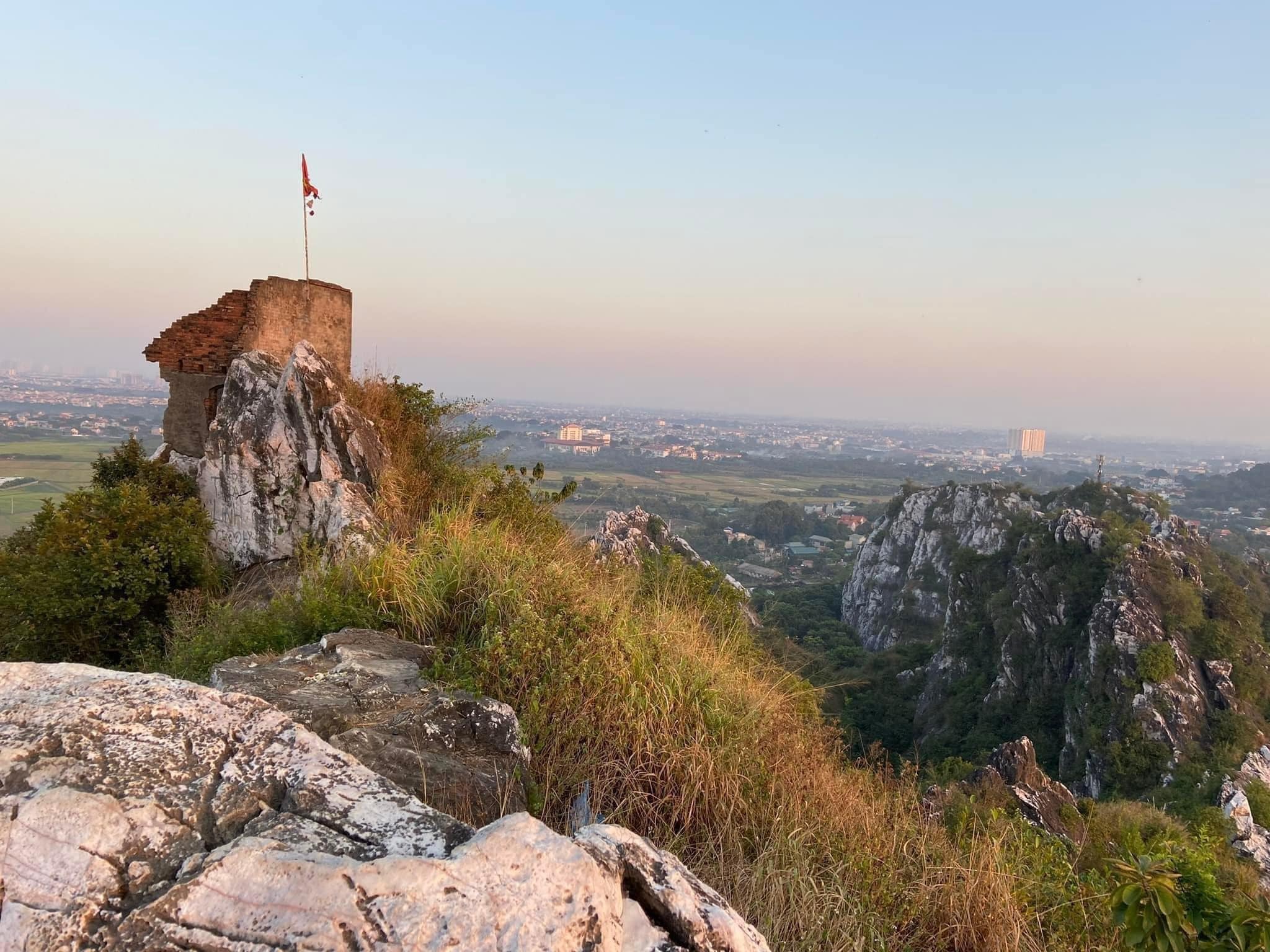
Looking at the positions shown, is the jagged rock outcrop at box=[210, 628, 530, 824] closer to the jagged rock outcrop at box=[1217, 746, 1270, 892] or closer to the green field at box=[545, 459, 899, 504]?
the jagged rock outcrop at box=[1217, 746, 1270, 892]

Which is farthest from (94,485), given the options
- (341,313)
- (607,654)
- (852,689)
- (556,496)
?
(852,689)

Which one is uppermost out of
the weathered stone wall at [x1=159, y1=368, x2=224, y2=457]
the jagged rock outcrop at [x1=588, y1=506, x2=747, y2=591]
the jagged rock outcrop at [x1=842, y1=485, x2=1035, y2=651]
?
the weathered stone wall at [x1=159, y1=368, x2=224, y2=457]

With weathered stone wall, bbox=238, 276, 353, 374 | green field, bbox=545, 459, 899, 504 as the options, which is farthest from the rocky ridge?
green field, bbox=545, 459, 899, 504

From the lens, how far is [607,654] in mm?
4125

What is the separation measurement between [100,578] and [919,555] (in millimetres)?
76122

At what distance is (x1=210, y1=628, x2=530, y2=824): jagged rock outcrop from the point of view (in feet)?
9.75

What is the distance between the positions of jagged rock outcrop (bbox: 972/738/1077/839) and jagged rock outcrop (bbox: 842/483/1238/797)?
13.8m

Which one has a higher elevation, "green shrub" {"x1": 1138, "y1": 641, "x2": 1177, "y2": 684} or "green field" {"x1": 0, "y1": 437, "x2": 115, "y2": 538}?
"green field" {"x1": 0, "y1": 437, "x2": 115, "y2": 538}

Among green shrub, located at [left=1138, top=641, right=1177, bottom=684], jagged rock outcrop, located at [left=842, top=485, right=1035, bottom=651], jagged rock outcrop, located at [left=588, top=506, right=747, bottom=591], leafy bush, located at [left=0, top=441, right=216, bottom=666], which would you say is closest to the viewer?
leafy bush, located at [left=0, top=441, right=216, bottom=666]

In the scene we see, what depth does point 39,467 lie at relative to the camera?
1049 inches

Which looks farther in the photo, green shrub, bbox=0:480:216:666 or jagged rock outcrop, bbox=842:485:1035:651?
jagged rock outcrop, bbox=842:485:1035:651

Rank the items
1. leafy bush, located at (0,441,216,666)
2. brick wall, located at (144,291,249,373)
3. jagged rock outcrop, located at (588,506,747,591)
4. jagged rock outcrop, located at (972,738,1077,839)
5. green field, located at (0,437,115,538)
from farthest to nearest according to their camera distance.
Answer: green field, located at (0,437,115,538), jagged rock outcrop, located at (588,506,747,591), jagged rock outcrop, located at (972,738,1077,839), brick wall, located at (144,291,249,373), leafy bush, located at (0,441,216,666)

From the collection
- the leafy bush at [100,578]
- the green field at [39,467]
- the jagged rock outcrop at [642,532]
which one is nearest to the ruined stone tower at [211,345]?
the leafy bush at [100,578]

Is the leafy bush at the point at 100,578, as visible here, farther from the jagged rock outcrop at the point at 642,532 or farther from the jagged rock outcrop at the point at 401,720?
the jagged rock outcrop at the point at 642,532
